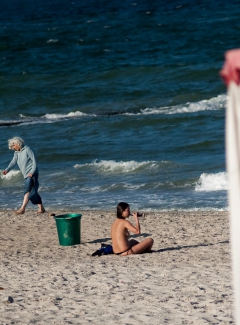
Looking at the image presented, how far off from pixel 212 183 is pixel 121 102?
13.3m

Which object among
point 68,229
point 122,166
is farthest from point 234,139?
point 122,166

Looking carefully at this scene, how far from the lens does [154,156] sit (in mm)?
19062

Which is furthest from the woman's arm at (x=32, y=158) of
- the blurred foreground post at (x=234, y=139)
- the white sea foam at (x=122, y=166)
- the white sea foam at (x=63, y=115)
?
the white sea foam at (x=63, y=115)

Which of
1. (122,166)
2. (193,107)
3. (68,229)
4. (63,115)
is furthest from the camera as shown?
(63,115)

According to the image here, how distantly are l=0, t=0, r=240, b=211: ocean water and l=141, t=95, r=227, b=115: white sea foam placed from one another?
4cm

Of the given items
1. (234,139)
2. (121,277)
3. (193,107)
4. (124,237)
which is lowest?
(121,277)

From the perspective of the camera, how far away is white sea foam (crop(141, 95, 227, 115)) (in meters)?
25.7

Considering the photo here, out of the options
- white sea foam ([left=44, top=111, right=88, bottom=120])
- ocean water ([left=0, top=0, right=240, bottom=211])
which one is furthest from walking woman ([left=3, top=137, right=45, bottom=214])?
white sea foam ([left=44, top=111, right=88, bottom=120])

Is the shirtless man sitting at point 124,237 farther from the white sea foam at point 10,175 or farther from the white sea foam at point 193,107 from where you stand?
the white sea foam at point 193,107

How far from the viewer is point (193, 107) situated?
26.0 metres

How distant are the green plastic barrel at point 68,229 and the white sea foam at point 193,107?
47.8 feet

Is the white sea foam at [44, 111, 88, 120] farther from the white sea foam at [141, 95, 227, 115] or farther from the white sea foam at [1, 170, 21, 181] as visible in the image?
the white sea foam at [1, 170, 21, 181]

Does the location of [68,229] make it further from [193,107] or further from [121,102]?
[121,102]

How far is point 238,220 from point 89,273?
20.0ft
